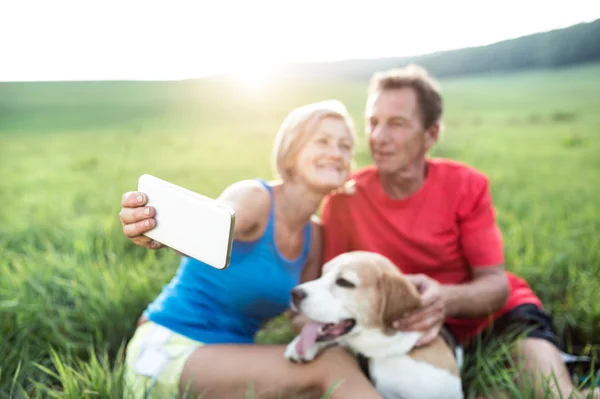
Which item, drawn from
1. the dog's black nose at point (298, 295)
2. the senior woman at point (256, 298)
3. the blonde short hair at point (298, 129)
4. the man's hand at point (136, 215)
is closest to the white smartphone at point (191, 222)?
the man's hand at point (136, 215)

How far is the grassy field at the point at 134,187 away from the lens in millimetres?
2840

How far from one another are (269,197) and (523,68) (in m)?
7.11

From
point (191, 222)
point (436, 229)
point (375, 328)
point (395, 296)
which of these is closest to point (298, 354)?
point (375, 328)

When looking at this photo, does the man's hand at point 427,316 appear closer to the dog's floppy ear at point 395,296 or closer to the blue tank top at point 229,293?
the dog's floppy ear at point 395,296

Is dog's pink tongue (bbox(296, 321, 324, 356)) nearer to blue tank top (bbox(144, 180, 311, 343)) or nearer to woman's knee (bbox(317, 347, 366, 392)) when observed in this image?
woman's knee (bbox(317, 347, 366, 392))

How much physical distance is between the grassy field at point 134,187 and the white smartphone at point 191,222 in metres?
0.79

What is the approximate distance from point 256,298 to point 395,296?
2.06ft

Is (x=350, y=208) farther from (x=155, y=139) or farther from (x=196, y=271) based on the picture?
(x=155, y=139)

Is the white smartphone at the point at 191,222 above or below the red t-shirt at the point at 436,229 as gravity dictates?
above

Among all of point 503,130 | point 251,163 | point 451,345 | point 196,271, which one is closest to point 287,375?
point 196,271

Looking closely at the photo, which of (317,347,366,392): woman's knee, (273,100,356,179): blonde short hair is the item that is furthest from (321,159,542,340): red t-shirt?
(317,347,366,392): woman's knee

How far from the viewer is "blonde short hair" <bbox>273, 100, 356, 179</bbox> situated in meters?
2.45

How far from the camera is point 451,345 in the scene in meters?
2.46

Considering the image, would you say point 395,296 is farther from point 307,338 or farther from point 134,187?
point 134,187
